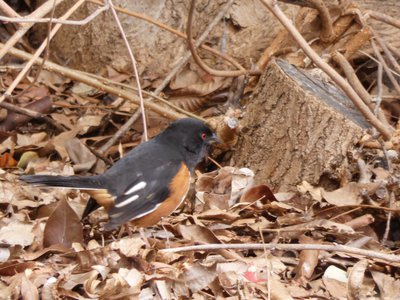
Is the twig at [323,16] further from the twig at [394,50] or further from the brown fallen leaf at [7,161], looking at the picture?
the brown fallen leaf at [7,161]

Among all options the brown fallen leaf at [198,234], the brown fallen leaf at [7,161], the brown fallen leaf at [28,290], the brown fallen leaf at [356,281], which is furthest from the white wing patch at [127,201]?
the brown fallen leaf at [7,161]

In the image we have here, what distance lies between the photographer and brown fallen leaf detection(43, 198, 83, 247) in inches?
162

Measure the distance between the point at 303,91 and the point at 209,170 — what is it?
1192mm

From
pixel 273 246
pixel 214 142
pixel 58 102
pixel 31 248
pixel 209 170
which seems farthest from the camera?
pixel 58 102

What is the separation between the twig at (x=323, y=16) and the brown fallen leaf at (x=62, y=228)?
2323 millimetres

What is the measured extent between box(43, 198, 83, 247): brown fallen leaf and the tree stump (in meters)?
1.55

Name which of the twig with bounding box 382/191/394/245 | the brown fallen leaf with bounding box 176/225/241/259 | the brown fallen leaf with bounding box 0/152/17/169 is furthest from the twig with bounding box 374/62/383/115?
the brown fallen leaf with bounding box 0/152/17/169

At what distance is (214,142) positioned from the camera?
4.84 metres

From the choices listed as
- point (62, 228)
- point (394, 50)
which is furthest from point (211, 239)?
point (394, 50)

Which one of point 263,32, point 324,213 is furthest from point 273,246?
point 263,32

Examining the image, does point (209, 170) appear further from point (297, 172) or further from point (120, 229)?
point (120, 229)

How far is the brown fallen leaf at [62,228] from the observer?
13.5 feet

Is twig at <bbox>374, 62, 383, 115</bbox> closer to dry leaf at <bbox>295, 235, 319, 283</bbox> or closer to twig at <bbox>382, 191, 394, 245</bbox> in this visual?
twig at <bbox>382, 191, 394, 245</bbox>

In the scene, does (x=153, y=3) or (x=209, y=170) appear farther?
(x=153, y=3)
